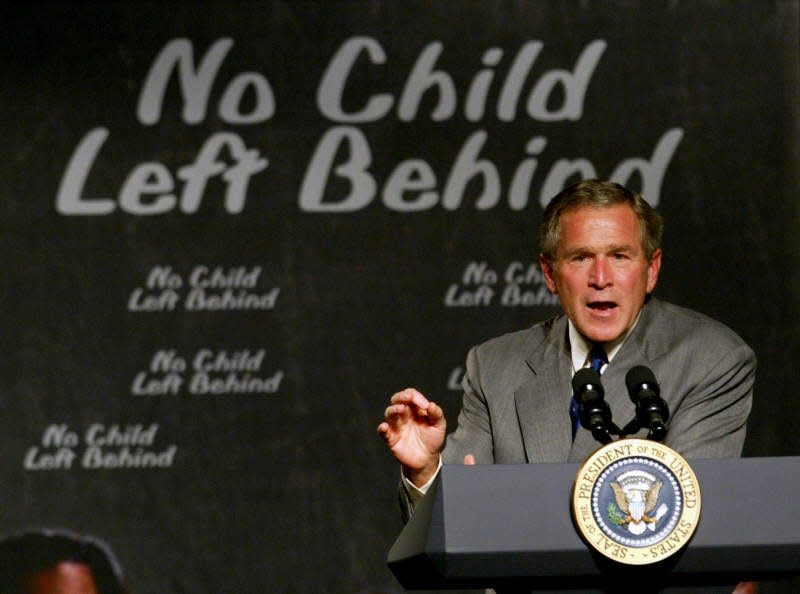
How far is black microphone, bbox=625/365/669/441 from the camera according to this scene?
2.08m

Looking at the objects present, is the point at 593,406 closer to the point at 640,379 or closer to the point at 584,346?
the point at 640,379

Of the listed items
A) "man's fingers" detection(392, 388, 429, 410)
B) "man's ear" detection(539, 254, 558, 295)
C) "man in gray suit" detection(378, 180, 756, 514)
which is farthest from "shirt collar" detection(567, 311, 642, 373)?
"man's fingers" detection(392, 388, 429, 410)

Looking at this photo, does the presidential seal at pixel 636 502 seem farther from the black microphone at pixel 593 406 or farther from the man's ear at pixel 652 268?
the man's ear at pixel 652 268

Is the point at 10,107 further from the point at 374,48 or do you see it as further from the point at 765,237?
the point at 765,237

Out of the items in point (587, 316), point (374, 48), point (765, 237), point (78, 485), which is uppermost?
point (374, 48)

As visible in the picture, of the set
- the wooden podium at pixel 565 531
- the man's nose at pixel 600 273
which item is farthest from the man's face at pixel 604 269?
the wooden podium at pixel 565 531

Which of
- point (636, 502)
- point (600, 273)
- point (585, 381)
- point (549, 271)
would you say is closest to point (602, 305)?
point (600, 273)

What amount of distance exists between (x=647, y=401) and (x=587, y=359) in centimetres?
71

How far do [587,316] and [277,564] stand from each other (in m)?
2.06

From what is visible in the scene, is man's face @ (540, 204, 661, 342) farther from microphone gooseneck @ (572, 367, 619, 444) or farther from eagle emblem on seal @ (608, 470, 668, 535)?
eagle emblem on seal @ (608, 470, 668, 535)

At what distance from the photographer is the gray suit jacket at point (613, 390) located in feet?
8.48

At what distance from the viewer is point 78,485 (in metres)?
4.51

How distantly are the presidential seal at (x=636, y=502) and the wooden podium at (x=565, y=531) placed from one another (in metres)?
0.03

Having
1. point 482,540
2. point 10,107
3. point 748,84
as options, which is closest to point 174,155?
point 10,107
